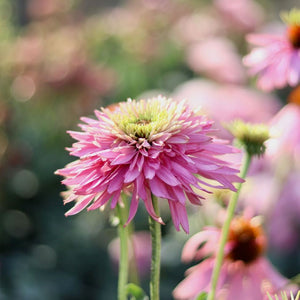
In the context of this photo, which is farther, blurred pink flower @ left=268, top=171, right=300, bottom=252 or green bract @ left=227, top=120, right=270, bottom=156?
blurred pink flower @ left=268, top=171, right=300, bottom=252

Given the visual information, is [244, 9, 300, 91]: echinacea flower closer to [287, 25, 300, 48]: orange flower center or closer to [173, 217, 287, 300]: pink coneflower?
[287, 25, 300, 48]: orange flower center

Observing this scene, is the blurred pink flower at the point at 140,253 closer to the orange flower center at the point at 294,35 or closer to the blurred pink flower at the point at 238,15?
the orange flower center at the point at 294,35

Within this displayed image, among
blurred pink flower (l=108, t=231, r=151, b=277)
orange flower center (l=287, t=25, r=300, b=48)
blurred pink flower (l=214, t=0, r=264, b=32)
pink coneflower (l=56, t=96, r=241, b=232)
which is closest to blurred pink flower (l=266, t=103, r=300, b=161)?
orange flower center (l=287, t=25, r=300, b=48)

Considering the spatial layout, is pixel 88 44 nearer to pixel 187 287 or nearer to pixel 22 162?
pixel 22 162

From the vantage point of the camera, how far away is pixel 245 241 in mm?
690

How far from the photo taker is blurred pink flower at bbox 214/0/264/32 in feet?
6.76

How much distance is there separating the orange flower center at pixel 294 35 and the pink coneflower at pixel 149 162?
0.26 meters

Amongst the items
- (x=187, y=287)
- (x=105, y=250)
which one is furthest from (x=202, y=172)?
(x=105, y=250)

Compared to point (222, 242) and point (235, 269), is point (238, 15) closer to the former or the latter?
point (235, 269)

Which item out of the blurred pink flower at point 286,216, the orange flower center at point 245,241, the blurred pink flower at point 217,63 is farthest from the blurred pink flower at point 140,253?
the orange flower center at point 245,241

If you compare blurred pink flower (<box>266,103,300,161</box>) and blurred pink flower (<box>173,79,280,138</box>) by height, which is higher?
blurred pink flower (<box>266,103,300,161</box>)

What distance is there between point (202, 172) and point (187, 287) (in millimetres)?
231

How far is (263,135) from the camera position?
22.4 inches

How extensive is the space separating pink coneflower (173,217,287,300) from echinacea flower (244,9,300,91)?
0.17 metres
